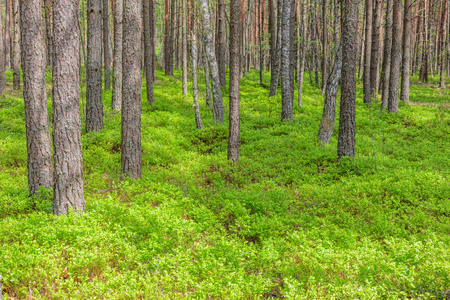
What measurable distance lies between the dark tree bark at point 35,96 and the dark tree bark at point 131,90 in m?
1.90

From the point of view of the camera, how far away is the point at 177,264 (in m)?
4.61

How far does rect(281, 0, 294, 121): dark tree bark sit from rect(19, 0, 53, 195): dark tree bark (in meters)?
10.2

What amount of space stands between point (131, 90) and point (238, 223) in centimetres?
473

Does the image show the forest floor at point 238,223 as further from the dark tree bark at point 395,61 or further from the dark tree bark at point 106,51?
the dark tree bark at point 106,51

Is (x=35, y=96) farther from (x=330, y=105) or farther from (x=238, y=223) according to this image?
(x=330, y=105)

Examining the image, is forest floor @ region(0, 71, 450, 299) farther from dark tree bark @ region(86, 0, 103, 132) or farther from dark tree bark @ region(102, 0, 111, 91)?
dark tree bark @ region(102, 0, 111, 91)

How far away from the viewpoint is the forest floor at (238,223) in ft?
13.5

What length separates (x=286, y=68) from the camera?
47.6ft

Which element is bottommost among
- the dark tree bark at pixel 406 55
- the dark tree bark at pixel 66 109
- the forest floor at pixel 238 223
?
the forest floor at pixel 238 223

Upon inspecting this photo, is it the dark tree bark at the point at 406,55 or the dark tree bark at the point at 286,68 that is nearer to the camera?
the dark tree bark at the point at 286,68

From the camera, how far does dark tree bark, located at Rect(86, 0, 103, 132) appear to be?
11828 mm

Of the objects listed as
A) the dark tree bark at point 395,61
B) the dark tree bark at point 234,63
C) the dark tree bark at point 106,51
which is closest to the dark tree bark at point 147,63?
the dark tree bark at point 106,51

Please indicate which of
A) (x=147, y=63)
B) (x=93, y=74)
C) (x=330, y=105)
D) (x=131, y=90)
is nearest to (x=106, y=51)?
(x=147, y=63)

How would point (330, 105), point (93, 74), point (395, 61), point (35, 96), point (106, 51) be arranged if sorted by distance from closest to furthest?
point (35, 96) < point (330, 105) < point (93, 74) < point (395, 61) < point (106, 51)
